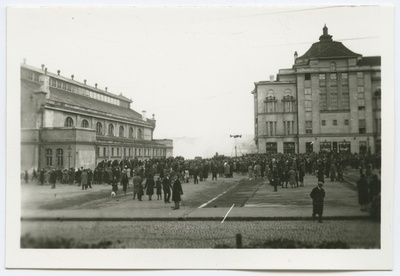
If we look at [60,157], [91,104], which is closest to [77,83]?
[60,157]

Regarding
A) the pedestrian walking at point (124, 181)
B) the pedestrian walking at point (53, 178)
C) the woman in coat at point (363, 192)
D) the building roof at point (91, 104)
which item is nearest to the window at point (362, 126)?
the woman in coat at point (363, 192)

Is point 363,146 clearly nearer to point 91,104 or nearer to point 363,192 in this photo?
point 363,192

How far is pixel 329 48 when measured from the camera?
6.69 metres

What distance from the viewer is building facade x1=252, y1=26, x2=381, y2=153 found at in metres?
6.50

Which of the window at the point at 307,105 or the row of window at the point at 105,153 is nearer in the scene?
the row of window at the point at 105,153

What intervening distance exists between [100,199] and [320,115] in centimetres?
523

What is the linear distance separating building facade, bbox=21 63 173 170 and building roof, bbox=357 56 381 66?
167 inches

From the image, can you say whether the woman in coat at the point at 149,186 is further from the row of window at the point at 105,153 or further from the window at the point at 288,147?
the window at the point at 288,147

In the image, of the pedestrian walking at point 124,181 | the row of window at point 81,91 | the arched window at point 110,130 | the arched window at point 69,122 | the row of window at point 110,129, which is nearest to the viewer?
the row of window at point 81,91

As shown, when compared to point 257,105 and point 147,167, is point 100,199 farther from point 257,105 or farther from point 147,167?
point 257,105

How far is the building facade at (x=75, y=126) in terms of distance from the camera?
6812 mm

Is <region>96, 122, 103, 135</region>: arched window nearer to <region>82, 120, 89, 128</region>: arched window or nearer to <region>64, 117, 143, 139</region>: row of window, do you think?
<region>64, 117, 143, 139</region>: row of window

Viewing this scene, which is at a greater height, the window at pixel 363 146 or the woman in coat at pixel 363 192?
the window at pixel 363 146
